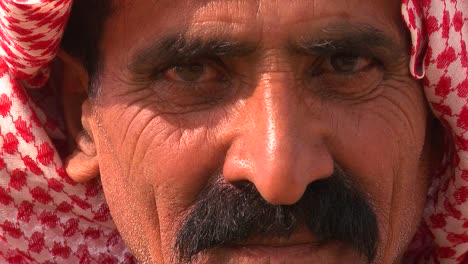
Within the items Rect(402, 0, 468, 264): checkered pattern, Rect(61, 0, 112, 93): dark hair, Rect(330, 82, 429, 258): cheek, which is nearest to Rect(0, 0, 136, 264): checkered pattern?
Rect(61, 0, 112, 93): dark hair

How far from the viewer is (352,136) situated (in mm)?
2875

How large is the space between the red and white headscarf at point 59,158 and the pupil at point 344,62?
167 millimetres

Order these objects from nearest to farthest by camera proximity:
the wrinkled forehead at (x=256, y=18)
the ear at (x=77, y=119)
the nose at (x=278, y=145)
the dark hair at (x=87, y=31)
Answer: the nose at (x=278, y=145), the wrinkled forehead at (x=256, y=18), the dark hair at (x=87, y=31), the ear at (x=77, y=119)

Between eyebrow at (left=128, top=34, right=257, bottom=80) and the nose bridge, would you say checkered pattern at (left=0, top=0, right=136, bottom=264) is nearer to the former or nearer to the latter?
eyebrow at (left=128, top=34, right=257, bottom=80)

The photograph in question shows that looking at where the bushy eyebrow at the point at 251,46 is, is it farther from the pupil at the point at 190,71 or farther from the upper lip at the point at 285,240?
the upper lip at the point at 285,240

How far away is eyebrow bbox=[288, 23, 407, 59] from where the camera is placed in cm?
282

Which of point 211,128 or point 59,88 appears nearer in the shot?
point 211,128

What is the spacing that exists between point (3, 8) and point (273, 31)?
705mm

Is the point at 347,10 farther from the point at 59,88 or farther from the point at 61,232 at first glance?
the point at 61,232

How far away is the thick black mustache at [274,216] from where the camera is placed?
9.06ft

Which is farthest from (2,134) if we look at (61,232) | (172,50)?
(172,50)

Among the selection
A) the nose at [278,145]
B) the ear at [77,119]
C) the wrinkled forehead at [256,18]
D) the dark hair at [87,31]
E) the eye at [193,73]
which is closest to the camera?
the nose at [278,145]

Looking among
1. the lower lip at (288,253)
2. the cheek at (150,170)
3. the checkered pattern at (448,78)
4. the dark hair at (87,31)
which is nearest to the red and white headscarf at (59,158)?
the checkered pattern at (448,78)

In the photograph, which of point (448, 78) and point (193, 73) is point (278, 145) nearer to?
point (193, 73)
